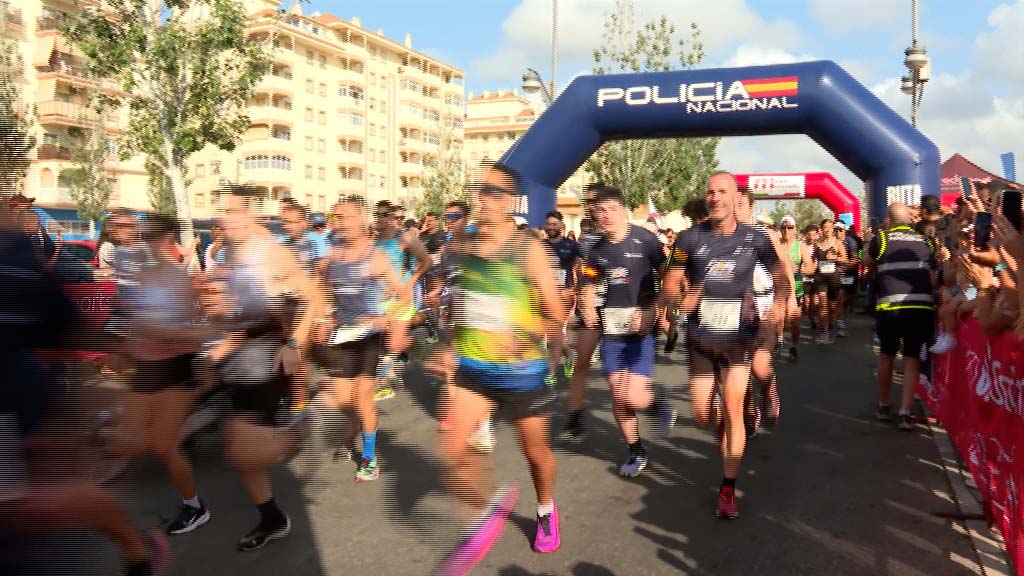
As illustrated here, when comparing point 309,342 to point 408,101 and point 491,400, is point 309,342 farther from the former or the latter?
point 408,101

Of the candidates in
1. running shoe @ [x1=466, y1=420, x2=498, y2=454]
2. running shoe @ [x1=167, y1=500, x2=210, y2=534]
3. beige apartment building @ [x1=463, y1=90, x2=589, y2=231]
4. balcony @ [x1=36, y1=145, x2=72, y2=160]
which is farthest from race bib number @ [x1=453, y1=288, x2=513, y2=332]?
beige apartment building @ [x1=463, y1=90, x2=589, y2=231]

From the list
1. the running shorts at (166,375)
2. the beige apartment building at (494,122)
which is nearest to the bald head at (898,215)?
the running shorts at (166,375)

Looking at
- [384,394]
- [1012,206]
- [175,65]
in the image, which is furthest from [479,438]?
[175,65]

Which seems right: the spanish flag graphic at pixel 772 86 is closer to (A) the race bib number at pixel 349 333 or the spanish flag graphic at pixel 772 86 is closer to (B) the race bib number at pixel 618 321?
(B) the race bib number at pixel 618 321

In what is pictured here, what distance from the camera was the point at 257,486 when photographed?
3959 millimetres

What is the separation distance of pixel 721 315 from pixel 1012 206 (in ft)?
5.38

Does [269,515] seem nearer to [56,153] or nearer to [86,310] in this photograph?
[86,310]

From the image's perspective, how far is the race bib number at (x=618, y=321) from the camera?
5211 mm

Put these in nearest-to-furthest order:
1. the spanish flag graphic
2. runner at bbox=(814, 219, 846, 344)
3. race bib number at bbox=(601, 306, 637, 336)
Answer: race bib number at bbox=(601, 306, 637, 336) < runner at bbox=(814, 219, 846, 344) < the spanish flag graphic

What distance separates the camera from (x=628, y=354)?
5.27 meters

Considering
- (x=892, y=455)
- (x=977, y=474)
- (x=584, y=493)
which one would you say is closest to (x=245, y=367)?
(x=584, y=493)

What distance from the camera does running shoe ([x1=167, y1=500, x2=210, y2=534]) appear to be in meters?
4.13

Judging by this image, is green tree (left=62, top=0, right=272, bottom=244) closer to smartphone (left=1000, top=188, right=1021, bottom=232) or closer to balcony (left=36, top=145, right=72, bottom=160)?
smartphone (left=1000, top=188, right=1021, bottom=232)

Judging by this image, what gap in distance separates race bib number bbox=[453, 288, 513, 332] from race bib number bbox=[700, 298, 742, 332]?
5.32ft
